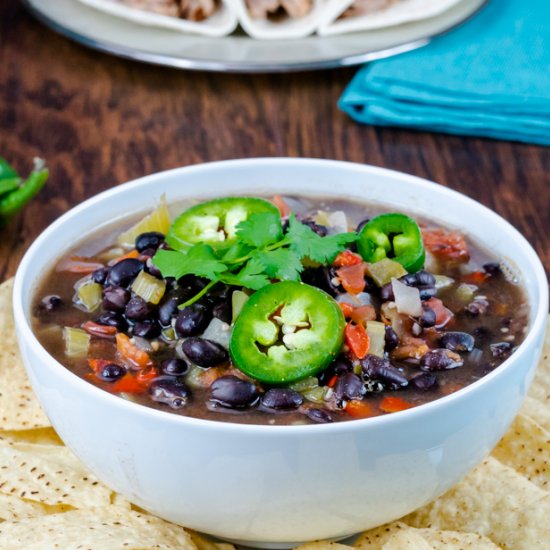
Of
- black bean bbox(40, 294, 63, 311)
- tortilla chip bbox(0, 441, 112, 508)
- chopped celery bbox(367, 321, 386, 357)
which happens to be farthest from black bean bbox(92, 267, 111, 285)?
chopped celery bbox(367, 321, 386, 357)

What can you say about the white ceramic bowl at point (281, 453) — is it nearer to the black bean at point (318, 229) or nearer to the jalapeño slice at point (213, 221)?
the jalapeño slice at point (213, 221)

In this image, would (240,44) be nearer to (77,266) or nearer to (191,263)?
(77,266)

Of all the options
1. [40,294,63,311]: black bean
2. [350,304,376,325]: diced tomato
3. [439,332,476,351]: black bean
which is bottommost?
[439,332,476,351]: black bean

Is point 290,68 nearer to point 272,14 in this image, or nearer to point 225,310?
point 272,14

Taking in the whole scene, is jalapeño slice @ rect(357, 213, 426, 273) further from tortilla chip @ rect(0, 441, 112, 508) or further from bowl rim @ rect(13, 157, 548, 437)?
tortilla chip @ rect(0, 441, 112, 508)

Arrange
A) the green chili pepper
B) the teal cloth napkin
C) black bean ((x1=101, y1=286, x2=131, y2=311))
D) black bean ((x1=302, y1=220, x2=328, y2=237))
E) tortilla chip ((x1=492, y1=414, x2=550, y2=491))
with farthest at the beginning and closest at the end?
1. the teal cloth napkin
2. the green chili pepper
3. tortilla chip ((x1=492, y1=414, x2=550, y2=491))
4. black bean ((x1=302, y1=220, x2=328, y2=237))
5. black bean ((x1=101, y1=286, x2=131, y2=311))

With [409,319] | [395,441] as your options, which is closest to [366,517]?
[395,441]
